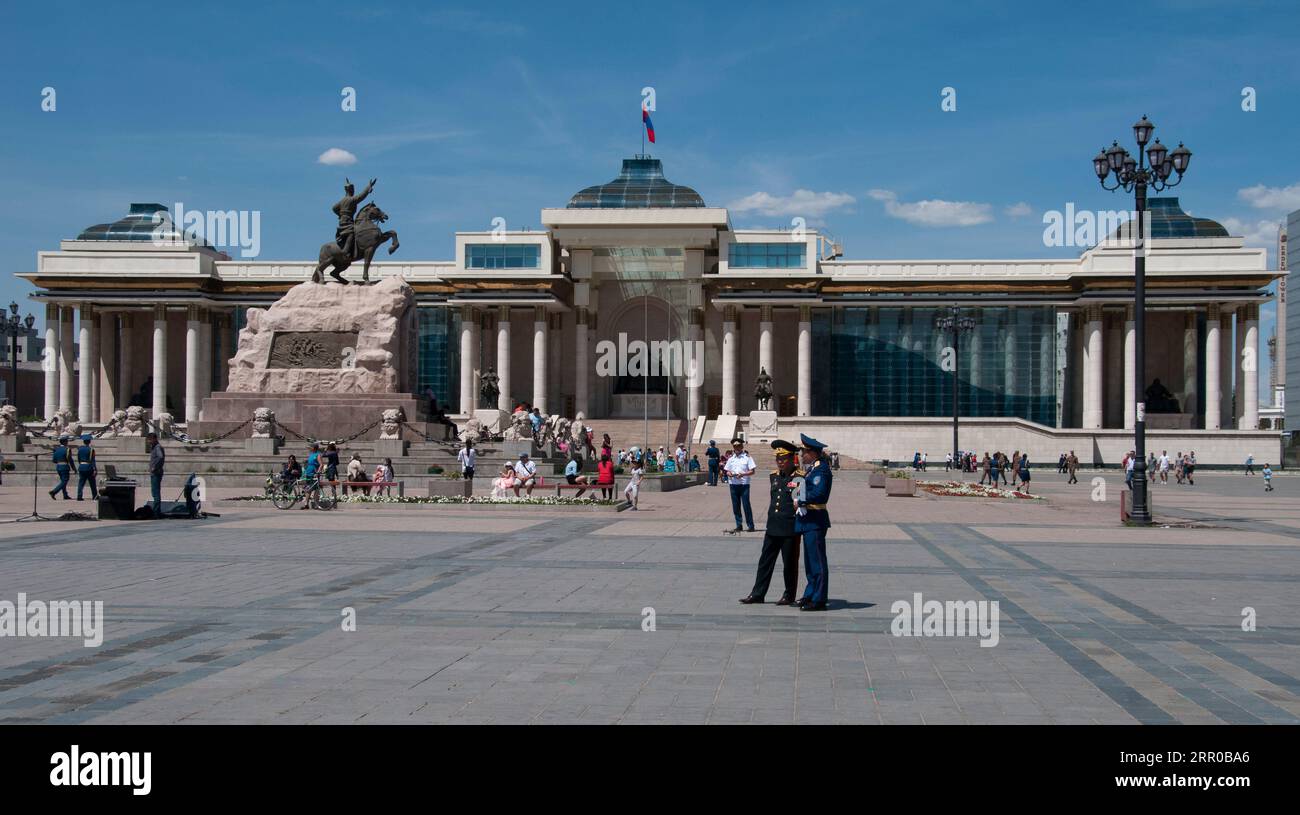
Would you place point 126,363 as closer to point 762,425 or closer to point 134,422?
point 762,425

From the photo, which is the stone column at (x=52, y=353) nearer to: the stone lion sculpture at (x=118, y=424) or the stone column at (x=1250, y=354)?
the stone lion sculpture at (x=118, y=424)

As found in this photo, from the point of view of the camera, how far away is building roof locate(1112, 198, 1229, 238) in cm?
7638

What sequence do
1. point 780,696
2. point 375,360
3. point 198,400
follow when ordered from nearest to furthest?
point 780,696
point 375,360
point 198,400

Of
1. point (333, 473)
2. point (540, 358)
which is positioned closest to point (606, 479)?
point (333, 473)

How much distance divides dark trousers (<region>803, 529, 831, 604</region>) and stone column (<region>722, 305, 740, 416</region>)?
6417cm

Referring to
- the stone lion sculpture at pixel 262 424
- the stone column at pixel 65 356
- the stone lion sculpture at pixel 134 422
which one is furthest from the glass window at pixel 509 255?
the stone lion sculpture at pixel 262 424

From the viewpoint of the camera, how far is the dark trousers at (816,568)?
11906mm

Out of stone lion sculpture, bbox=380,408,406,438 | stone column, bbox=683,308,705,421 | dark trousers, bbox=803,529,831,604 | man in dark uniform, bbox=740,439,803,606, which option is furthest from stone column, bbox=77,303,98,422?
dark trousers, bbox=803,529,831,604

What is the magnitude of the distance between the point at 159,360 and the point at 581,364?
92.3ft

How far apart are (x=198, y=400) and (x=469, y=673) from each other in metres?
76.9
